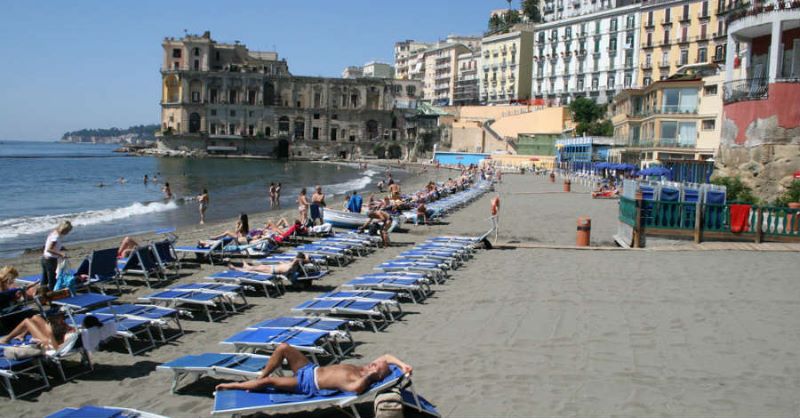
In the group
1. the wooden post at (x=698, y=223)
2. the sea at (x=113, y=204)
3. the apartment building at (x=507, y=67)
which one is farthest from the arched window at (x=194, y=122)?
the wooden post at (x=698, y=223)

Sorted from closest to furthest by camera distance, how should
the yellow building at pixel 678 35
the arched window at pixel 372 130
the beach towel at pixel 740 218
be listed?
the beach towel at pixel 740 218
the yellow building at pixel 678 35
the arched window at pixel 372 130

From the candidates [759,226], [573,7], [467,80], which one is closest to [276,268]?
[759,226]

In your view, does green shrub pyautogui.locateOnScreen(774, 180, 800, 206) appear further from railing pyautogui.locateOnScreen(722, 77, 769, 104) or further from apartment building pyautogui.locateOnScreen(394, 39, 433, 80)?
apartment building pyautogui.locateOnScreen(394, 39, 433, 80)

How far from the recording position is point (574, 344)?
780cm

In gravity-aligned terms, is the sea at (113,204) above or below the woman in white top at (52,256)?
below

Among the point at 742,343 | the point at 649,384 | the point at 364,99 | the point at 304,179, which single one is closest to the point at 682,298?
the point at 742,343

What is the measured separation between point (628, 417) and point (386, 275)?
5849mm

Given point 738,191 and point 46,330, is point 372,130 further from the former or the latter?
point 46,330

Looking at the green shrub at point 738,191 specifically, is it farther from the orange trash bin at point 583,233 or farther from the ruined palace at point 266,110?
the ruined palace at point 266,110

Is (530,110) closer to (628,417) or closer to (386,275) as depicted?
(386,275)

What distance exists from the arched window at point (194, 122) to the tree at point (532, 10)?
54.5 meters

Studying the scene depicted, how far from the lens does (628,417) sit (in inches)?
223

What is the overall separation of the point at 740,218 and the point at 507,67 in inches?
3231

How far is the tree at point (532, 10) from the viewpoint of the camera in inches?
4060
